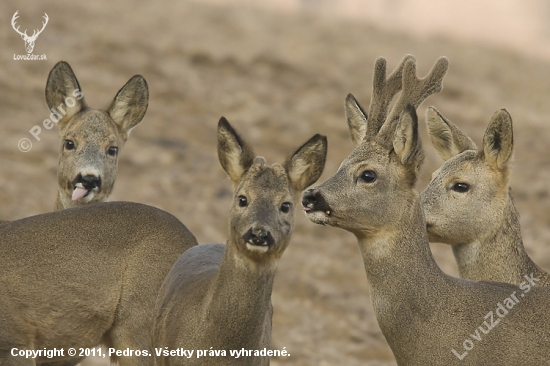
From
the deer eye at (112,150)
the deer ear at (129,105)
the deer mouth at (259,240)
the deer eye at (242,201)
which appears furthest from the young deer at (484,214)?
the deer ear at (129,105)

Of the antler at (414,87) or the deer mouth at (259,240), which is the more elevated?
the antler at (414,87)

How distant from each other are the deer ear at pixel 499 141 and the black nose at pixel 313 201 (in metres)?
2.09

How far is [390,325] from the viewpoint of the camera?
7258 millimetres

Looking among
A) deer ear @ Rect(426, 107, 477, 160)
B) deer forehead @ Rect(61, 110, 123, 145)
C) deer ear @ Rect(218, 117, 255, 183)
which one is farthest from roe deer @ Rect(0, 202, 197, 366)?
deer ear @ Rect(426, 107, 477, 160)

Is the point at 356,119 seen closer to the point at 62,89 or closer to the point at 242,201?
the point at 242,201

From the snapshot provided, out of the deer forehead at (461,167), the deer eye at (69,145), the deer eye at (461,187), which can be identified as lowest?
the deer eye at (461,187)

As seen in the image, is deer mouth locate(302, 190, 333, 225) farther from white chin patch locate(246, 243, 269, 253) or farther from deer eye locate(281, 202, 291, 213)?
white chin patch locate(246, 243, 269, 253)

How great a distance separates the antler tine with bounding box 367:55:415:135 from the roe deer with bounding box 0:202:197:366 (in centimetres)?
181

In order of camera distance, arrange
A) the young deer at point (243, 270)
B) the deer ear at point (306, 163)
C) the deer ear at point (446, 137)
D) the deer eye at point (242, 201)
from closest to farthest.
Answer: the young deer at point (243, 270)
the deer eye at point (242, 201)
the deer ear at point (306, 163)
the deer ear at point (446, 137)

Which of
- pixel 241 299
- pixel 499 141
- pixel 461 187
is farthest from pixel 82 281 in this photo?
pixel 499 141

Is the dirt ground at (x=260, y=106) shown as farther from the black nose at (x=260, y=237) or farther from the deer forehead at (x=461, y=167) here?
the black nose at (x=260, y=237)

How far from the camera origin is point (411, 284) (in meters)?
7.29

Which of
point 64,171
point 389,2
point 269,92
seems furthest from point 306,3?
point 64,171

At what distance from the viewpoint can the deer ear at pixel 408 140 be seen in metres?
7.29
